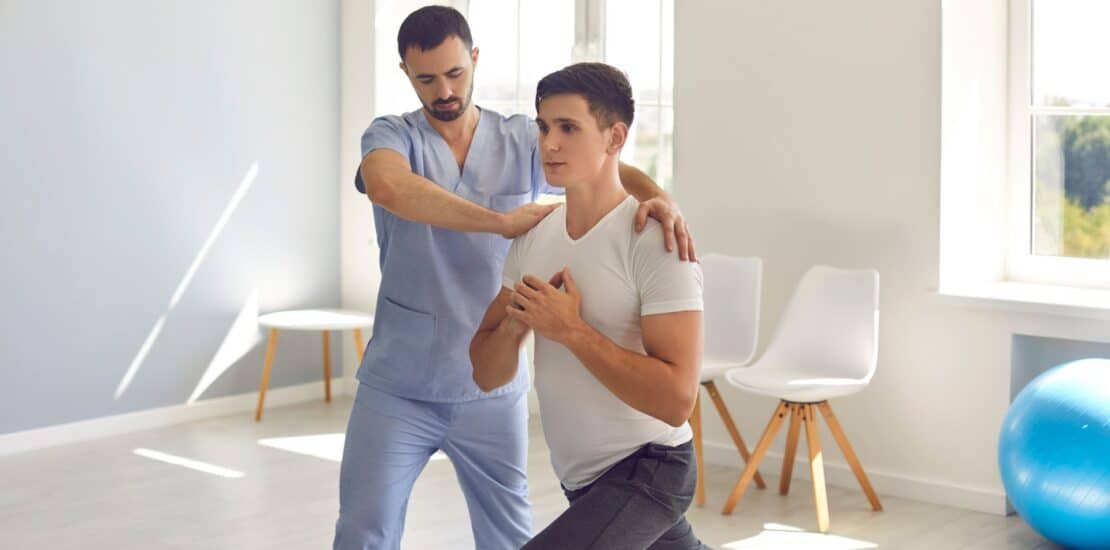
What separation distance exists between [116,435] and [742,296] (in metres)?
2.73

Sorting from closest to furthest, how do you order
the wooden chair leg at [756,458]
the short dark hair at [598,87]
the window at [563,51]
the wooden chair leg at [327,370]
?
the short dark hair at [598,87], the wooden chair leg at [756,458], the window at [563,51], the wooden chair leg at [327,370]

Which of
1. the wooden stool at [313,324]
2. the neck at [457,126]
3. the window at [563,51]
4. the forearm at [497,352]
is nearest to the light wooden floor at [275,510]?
the wooden stool at [313,324]

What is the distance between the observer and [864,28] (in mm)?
4961

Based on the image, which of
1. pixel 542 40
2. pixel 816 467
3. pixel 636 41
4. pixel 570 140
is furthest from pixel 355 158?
pixel 570 140

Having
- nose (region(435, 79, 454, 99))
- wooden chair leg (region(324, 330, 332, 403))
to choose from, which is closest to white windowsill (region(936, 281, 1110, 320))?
nose (region(435, 79, 454, 99))

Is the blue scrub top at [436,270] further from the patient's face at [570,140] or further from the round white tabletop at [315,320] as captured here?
the round white tabletop at [315,320]

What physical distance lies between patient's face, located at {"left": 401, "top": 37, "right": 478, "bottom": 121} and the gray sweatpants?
93 centimetres

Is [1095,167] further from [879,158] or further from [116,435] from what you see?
[116,435]

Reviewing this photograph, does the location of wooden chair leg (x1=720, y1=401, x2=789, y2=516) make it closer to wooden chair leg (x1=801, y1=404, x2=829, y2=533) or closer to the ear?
wooden chair leg (x1=801, y1=404, x2=829, y2=533)

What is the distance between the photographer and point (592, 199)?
2.41m

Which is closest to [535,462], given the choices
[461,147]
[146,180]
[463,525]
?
[463,525]

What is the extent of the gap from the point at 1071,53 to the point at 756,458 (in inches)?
69.8

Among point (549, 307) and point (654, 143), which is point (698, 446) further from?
point (549, 307)

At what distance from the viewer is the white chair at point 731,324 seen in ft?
16.5
